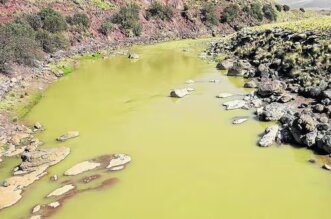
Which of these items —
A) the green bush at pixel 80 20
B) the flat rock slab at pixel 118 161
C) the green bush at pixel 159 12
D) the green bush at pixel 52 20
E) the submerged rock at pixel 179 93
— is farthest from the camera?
the green bush at pixel 159 12

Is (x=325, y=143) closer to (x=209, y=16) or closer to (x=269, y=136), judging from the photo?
(x=269, y=136)

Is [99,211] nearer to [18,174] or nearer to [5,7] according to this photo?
[18,174]

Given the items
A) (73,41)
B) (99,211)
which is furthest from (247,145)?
(73,41)

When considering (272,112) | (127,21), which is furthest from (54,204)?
(127,21)

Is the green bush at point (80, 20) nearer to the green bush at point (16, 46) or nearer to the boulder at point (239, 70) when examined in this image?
the green bush at point (16, 46)

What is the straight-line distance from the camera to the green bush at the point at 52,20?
7312 cm

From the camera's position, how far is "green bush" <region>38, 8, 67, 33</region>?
73125mm

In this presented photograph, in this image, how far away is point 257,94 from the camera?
41.8 meters

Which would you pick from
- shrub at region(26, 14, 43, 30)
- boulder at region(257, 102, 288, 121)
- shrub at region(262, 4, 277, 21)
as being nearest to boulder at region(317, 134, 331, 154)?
boulder at region(257, 102, 288, 121)

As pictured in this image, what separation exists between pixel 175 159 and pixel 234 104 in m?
11.8

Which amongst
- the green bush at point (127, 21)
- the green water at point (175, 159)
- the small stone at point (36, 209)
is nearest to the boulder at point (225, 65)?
the green water at point (175, 159)

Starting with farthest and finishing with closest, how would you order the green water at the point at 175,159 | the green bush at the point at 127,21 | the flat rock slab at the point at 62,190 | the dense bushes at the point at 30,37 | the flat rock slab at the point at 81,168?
the green bush at the point at 127,21 → the dense bushes at the point at 30,37 → the flat rock slab at the point at 81,168 → the flat rock slab at the point at 62,190 → the green water at the point at 175,159

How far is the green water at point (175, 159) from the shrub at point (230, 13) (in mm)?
47762

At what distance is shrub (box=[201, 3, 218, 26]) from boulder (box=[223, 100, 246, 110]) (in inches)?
2170
